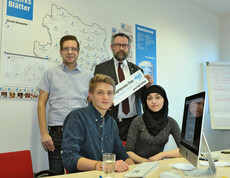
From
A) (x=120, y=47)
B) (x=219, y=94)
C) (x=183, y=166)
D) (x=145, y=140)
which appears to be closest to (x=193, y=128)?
(x=183, y=166)

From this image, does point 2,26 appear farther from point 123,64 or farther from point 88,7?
point 123,64

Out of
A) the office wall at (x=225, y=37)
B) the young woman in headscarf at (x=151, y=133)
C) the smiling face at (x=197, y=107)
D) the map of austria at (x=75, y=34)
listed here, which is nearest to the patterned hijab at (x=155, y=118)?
the young woman in headscarf at (x=151, y=133)

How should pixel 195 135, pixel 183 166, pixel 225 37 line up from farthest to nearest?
1. pixel 225 37
2. pixel 183 166
3. pixel 195 135

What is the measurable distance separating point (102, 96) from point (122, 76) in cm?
114

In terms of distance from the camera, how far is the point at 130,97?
2.81 meters

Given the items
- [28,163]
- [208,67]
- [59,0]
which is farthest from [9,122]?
[208,67]

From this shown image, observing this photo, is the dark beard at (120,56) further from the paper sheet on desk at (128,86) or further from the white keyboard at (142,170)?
the white keyboard at (142,170)

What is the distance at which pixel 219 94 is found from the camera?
15.0ft

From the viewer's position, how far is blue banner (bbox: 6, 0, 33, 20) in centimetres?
252

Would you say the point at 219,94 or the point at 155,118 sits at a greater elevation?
the point at 219,94

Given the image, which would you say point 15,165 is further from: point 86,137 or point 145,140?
point 145,140

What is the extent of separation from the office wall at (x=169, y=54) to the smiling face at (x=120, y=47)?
26.9 inches

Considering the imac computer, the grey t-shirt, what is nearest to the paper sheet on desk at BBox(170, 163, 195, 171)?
the imac computer

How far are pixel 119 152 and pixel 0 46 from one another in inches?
63.1
